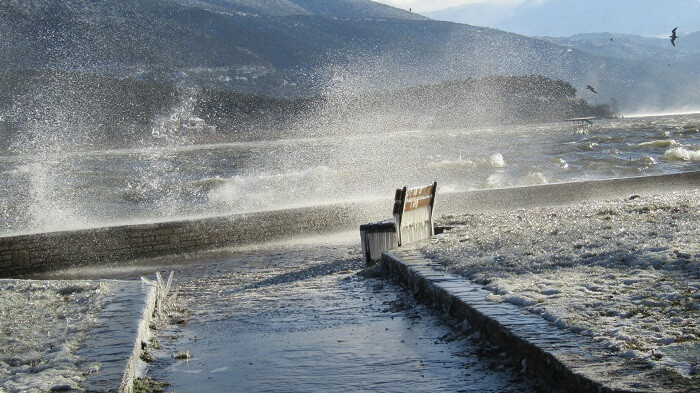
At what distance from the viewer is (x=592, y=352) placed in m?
4.35

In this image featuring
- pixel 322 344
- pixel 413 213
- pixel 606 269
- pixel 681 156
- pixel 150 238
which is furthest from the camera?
pixel 681 156

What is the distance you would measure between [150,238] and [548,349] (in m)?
8.77

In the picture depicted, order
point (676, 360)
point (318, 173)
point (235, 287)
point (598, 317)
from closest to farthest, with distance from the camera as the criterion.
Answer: point (676, 360) → point (598, 317) → point (235, 287) → point (318, 173)

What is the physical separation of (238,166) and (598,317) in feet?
135

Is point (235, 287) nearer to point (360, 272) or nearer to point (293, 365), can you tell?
point (360, 272)

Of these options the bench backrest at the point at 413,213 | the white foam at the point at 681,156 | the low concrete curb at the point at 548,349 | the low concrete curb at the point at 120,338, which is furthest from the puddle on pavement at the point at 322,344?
the white foam at the point at 681,156

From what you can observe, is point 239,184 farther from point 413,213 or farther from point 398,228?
point 398,228

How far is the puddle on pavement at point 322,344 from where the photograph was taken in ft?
16.2

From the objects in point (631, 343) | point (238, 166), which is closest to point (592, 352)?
point (631, 343)

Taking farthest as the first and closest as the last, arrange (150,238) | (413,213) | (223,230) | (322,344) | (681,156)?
(681,156)
(223,230)
(150,238)
(413,213)
(322,344)

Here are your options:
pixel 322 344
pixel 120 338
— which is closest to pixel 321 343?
pixel 322 344

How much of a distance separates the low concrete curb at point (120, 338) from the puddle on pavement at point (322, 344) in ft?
0.80

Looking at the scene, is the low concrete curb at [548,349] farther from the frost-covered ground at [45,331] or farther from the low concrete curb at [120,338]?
the frost-covered ground at [45,331]

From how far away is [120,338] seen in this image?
208 inches
